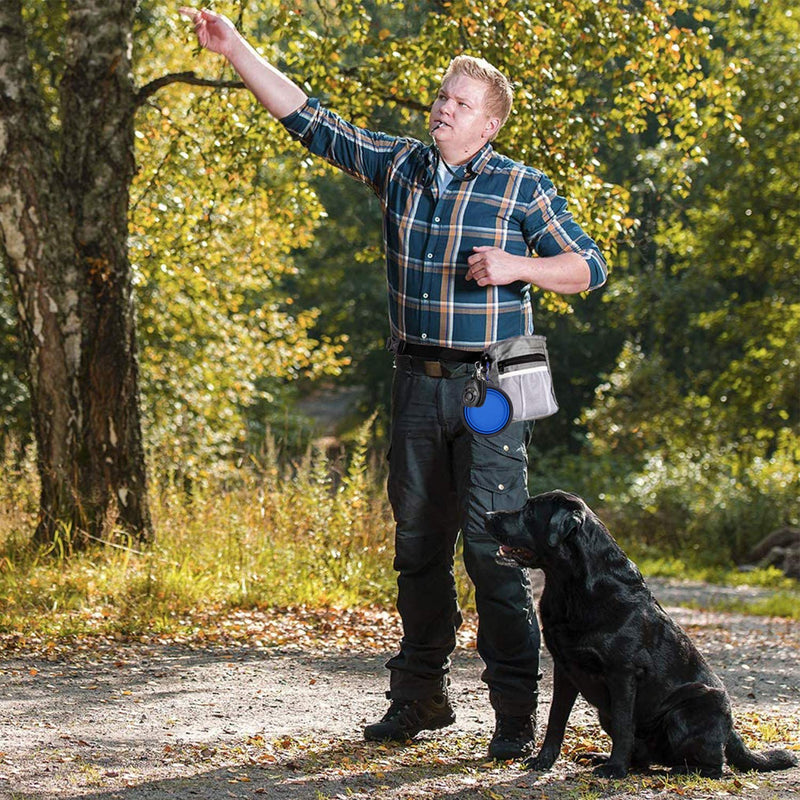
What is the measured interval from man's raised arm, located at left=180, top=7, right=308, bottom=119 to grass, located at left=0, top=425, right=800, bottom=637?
11.8 feet

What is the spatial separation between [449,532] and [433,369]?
645 millimetres

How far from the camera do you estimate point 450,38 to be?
9430 millimetres

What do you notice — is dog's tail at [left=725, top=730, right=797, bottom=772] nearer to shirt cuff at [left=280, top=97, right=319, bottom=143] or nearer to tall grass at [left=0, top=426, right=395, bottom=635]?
shirt cuff at [left=280, top=97, right=319, bottom=143]

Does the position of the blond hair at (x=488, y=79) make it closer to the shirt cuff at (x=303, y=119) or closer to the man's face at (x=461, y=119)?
the man's face at (x=461, y=119)

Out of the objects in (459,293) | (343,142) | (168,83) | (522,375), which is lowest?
(522,375)

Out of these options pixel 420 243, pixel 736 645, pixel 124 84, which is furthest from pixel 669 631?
pixel 124 84

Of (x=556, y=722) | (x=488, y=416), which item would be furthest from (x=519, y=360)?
(x=556, y=722)

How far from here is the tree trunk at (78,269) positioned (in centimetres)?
828

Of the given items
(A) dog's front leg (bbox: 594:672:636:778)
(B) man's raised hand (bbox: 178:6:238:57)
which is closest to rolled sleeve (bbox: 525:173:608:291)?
(B) man's raised hand (bbox: 178:6:238:57)

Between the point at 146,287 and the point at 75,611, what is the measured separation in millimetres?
9861

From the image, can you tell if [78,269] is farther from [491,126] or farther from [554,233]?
[554,233]

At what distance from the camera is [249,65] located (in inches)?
180

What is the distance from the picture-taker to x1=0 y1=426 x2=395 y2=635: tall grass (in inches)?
290

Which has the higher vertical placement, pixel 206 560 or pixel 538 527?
pixel 538 527
